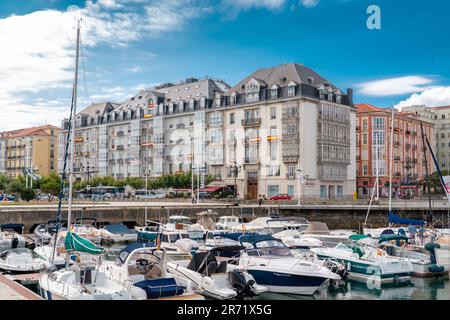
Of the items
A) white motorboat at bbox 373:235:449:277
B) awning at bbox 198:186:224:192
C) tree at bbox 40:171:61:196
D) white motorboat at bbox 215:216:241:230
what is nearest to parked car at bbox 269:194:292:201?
awning at bbox 198:186:224:192

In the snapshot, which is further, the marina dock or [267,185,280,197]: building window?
[267,185,280,197]: building window

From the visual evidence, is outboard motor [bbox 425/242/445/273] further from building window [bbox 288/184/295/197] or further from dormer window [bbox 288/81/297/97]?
dormer window [bbox 288/81/297/97]

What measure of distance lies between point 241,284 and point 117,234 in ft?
78.3

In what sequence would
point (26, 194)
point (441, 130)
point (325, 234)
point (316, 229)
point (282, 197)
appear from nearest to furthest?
1. point (441, 130)
2. point (325, 234)
3. point (316, 229)
4. point (26, 194)
5. point (282, 197)

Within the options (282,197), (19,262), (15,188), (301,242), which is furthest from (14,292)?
(282,197)

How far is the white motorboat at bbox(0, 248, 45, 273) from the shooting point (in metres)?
22.7

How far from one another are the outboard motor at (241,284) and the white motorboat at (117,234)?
2317 cm

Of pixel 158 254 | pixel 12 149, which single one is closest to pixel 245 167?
pixel 12 149

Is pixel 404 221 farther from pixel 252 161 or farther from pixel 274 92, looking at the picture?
pixel 274 92

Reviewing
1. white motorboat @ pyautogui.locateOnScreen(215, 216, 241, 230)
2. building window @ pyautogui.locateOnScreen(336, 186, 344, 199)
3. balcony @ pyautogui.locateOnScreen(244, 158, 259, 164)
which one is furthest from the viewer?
building window @ pyautogui.locateOnScreen(336, 186, 344, 199)

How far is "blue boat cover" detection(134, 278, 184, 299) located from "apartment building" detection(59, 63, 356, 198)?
50.1m

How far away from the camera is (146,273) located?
16203mm

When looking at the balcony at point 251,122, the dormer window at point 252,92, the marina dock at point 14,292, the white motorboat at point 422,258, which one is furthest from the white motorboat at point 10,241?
the dormer window at point 252,92

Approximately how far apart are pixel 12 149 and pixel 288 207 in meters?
58.7
